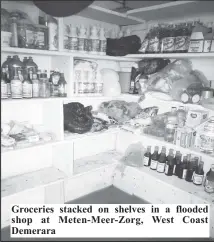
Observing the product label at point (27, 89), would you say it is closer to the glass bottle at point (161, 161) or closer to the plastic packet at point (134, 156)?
the plastic packet at point (134, 156)

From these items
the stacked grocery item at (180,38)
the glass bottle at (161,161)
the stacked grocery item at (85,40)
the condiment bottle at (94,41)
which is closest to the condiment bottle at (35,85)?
the stacked grocery item at (85,40)

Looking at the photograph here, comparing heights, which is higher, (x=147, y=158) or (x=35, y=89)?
(x=35, y=89)

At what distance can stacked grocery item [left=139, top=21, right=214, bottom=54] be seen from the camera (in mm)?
1504

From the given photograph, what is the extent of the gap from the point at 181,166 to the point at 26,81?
1.37 meters

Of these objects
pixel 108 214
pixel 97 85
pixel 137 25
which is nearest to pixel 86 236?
pixel 108 214

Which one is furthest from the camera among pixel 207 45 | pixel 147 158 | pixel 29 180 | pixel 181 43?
pixel 147 158

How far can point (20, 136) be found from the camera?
5.09 feet

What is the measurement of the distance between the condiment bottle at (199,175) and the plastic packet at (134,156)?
18.2 inches

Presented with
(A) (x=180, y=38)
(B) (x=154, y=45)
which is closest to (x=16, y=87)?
(B) (x=154, y=45)

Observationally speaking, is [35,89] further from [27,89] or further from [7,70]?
[7,70]

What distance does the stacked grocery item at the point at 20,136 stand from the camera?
4.75 feet

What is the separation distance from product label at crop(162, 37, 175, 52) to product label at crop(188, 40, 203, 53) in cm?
15
